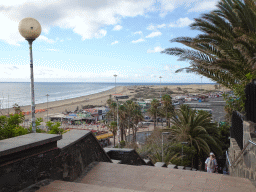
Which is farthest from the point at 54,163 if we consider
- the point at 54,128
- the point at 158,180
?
the point at 54,128

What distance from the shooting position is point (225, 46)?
8789mm

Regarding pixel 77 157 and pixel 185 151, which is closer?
pixel 77 157

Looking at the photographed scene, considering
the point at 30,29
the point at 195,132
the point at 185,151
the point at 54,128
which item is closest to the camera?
the point at 30,29

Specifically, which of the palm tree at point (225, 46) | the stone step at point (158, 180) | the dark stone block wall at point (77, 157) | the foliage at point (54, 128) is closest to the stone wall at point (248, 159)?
the stone step at point (158, 180)

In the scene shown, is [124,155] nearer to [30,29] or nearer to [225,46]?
[30,29]

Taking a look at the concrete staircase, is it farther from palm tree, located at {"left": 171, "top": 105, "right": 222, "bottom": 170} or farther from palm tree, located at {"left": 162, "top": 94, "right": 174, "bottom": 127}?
palm tree, located at {"left": 162, "top": 94, "right": 174, "bottom": 127}

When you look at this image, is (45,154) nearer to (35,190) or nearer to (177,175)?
(35,190)

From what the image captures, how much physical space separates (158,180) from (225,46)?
21.5 feet

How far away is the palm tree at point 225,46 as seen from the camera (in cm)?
909

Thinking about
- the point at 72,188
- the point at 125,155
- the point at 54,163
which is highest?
the point at 54,163

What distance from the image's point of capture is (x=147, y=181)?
4.25m

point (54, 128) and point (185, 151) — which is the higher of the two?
point (54, 128)

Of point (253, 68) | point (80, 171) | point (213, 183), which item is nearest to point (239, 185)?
point (213, 183)

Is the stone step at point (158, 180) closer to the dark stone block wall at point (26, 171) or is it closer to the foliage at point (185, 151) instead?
the dark stone block wall at point (26, 171)
